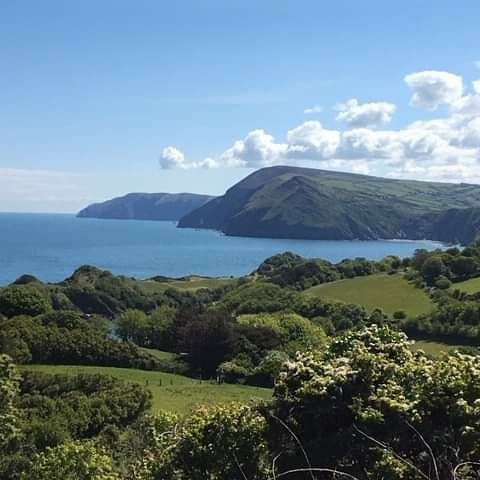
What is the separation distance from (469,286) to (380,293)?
1309 centimetres

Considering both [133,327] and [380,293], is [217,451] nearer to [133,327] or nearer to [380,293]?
[133,327]

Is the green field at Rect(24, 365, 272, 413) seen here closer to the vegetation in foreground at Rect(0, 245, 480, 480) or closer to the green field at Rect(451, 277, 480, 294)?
the vegetation in foreground at Rect(0, 245, 480, 480)

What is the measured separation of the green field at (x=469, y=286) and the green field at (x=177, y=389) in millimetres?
55114

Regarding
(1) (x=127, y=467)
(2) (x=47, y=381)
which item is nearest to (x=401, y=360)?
(1) (x=127, y=467)

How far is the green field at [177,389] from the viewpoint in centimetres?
4234

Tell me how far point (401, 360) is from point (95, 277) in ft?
337

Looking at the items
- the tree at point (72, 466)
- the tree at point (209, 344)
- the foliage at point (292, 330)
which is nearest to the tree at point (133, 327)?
the foliage at point (292, 330)

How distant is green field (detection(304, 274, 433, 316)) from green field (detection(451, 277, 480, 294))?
4.90m

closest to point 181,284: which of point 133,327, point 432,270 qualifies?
point 432,270

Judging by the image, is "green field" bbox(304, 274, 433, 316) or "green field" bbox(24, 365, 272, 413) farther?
"green field" bbox(304, 274, 433, 316)

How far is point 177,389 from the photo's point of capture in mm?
47375

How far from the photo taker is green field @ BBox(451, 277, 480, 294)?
98525 millimetres

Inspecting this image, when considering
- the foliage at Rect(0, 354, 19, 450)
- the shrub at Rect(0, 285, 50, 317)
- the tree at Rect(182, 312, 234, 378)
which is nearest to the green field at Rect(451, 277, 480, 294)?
the tree at Rect(182, 312, 234, 378)

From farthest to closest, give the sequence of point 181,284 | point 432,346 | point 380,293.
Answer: point 181,284, point 380,293, point 432,346
